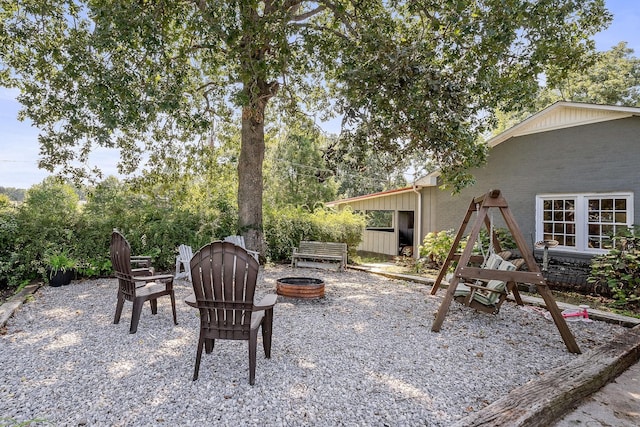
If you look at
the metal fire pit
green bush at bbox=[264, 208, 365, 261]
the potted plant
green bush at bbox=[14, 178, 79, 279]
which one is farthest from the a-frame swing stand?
green bush at bbox=[14, 178, 79, 279]

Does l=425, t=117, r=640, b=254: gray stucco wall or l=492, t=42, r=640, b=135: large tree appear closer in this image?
l=425, t=117, r=640, b=254: gray stucco wall

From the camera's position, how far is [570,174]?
7848 millimetres

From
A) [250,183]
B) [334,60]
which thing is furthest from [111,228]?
[334,60]

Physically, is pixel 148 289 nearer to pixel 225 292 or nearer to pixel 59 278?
pixel 225 292

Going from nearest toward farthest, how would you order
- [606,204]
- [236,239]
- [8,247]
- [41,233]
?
[8,247] < [41,233] < [606,204] < [236,239]

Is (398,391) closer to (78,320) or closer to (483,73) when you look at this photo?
(78,320)

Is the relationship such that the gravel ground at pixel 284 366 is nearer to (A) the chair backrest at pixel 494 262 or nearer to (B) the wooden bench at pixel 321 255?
(A) the chair backrest at pixel 494 262

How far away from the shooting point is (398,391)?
9.39ft

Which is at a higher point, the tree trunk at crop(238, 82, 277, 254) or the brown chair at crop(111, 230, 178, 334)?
the tree trunk at crop(238, 82, 277, 254)

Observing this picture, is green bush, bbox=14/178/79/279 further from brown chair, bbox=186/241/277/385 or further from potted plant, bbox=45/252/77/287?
brown chair, bbox=186/241/277/385

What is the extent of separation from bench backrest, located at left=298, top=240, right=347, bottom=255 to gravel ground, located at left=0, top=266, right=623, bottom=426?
3.81m

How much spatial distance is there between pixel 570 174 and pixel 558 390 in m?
6.75

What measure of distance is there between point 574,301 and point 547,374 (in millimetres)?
4457

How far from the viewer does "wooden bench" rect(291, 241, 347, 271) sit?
909cm
